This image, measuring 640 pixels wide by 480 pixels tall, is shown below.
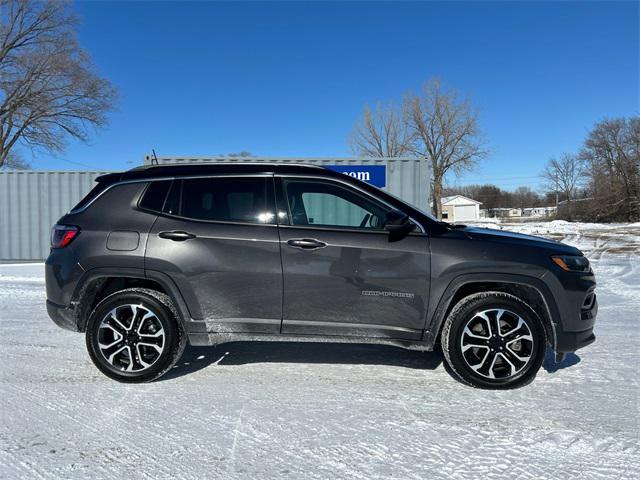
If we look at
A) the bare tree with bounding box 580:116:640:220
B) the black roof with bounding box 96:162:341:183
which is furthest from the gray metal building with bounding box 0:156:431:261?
the bare tree with bounding box 580:116:640:220

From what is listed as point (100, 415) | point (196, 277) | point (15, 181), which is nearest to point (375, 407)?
point (196, 277)

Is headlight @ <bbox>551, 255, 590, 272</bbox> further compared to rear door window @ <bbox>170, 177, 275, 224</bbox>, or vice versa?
rear door window @ <bbox>170, 177, 275, 224</bbox>

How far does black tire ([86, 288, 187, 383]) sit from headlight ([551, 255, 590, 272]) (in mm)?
3177

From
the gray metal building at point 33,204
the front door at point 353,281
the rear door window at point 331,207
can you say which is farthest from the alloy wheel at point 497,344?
the gray metal building at point 33,204

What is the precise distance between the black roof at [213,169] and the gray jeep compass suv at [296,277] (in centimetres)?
2

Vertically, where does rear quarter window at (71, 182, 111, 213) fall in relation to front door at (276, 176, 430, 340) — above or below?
above

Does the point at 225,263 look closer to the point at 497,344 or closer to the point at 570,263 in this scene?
the point at 497,344

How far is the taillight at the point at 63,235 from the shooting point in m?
3.50

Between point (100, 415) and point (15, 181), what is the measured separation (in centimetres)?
1226

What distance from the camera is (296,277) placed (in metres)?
3.31

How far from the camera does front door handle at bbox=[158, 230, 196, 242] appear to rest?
3387mm

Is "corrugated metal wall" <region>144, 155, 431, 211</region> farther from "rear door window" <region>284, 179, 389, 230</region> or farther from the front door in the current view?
the front door

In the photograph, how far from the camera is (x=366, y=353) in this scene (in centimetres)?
414

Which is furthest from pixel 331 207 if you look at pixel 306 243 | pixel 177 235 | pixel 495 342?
pixel 495 342
